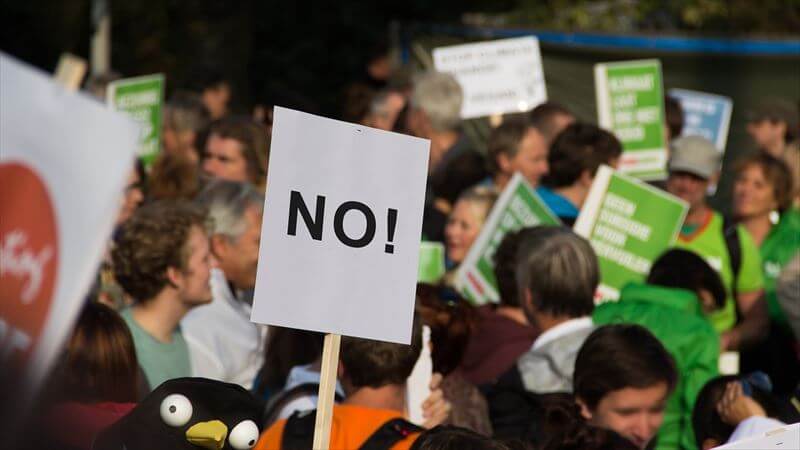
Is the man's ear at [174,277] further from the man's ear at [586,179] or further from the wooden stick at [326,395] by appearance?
the man's ear at [586,179]

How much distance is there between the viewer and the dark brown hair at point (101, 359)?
144 inches

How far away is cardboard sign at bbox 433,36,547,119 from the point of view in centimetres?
848

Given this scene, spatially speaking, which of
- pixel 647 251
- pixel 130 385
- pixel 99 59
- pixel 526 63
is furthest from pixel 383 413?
pixel 99 59

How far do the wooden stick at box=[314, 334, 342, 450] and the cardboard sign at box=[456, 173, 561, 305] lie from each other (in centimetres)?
292

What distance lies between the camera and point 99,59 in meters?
15.3

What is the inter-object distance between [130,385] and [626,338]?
1.46 m

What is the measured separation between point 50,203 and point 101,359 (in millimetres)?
1436

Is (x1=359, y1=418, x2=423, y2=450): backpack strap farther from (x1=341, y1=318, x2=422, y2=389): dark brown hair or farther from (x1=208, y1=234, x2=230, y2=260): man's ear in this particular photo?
(x1=208, y1=234, x2=230, y2=260): man's ear

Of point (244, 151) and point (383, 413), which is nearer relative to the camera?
point (383, 413)

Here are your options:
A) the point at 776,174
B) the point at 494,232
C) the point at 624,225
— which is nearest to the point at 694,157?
the point at 776,174

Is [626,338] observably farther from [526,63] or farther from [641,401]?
[526,63]

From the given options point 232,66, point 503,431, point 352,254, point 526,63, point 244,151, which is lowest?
point 503,431

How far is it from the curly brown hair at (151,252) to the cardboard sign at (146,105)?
3.59 metres

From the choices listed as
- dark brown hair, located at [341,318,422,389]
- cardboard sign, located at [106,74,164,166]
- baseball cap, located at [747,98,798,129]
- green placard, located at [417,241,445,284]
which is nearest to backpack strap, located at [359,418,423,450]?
dark brown hair, located at [341,318,422,389]
